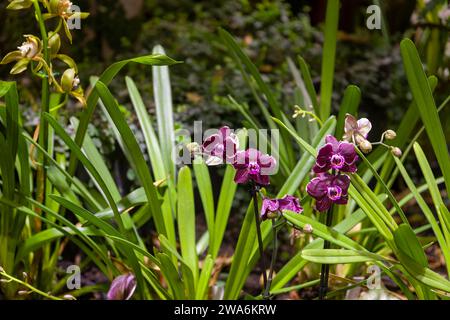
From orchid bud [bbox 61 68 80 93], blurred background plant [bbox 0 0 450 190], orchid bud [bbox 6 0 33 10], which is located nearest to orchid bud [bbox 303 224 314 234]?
orchid bud [bbox 61 68 80 93]

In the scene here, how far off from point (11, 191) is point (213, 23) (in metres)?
1.91

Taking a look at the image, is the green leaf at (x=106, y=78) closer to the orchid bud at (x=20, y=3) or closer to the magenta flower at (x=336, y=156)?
the orchid bud at (x=20, y=3)

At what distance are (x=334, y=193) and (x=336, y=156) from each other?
0.22 feet

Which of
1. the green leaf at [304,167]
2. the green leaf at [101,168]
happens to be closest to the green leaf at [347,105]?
the green leaf at [304,167]

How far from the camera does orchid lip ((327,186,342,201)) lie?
111 cm

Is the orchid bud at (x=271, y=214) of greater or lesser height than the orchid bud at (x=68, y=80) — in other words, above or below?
below

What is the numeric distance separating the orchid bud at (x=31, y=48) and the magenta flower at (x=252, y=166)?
1.53 feet

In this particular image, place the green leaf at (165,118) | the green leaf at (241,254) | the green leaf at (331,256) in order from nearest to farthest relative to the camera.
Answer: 1. the green leaf at (331,256)
2. the green leaf at (241,254)
3. the green leaf at (165,118)

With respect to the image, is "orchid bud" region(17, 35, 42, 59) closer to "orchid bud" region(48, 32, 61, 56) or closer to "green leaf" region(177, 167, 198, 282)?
"orchid bud" region(48, 32, 61, 56)

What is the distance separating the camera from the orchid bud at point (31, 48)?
123 centimetres

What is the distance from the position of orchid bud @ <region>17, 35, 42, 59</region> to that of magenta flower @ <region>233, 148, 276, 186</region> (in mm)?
466

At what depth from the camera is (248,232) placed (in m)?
1.37

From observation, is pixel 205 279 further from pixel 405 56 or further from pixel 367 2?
pixel 367 2
